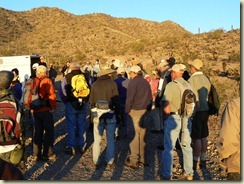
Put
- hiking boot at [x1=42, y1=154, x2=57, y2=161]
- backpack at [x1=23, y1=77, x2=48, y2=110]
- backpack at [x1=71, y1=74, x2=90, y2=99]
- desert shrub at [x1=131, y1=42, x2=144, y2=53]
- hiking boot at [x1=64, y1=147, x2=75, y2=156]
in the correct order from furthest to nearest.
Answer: desert shrub at [x1=131, y1=42, x2=144, y2=53], hiking boot at [x1=64, y1=147, x2=75, y2=156], backpack at [x1=71, y1=74, x2=90, y2=99], hiking boot at [x1=42, y1=154, x2=57, y2=161], backpack at [x1=23, y1=77, x2=48, y2=110]

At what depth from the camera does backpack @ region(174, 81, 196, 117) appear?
5.98 m

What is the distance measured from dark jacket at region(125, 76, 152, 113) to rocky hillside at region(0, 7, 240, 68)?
67.8ft

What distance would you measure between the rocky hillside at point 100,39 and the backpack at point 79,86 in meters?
20.4

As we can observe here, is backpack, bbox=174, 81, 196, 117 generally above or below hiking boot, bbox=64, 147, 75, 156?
above

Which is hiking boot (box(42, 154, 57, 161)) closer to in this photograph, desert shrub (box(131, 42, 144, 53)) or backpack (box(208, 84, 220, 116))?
backpack (box(208, 84, 220, 116))

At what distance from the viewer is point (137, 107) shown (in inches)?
279

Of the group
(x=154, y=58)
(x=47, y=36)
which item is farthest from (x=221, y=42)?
(x=47, y=36)

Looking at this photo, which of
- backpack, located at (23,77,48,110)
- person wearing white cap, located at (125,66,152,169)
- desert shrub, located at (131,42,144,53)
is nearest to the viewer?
person wearing white cap, located at (125,66,152,169)

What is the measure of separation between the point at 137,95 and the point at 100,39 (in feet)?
187

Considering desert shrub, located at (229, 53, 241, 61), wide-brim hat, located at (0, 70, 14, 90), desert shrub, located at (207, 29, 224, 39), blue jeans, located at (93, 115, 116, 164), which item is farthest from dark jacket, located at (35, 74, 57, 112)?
desert shrub, located at (207, 29, 224, 39)

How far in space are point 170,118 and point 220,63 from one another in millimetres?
21400

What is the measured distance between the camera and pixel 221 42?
33.8 m

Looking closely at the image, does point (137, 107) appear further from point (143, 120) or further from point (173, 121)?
point (173, 121)

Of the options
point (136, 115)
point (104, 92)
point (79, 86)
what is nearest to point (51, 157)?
point (79, 86)
